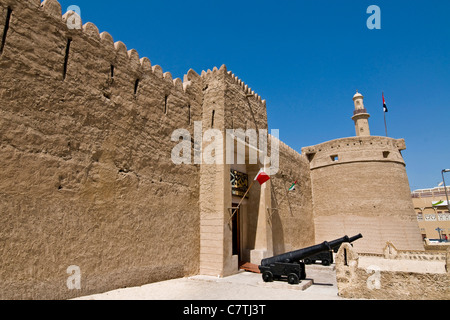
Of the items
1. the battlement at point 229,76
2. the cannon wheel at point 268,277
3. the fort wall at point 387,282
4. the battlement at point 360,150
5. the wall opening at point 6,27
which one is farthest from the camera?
the battlement at point 360,150

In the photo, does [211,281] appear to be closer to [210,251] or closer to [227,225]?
[210,251]

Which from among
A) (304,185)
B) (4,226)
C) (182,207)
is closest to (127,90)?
(182,207)

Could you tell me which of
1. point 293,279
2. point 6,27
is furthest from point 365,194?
point 6,27

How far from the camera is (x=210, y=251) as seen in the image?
27.4 ft

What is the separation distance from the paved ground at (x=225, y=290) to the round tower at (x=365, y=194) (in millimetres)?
10091

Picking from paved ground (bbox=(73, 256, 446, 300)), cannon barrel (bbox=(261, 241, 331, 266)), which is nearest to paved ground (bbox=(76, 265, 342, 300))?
paved ground (bbox=(73, 256, 446, 300))

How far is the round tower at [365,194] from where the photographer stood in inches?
646

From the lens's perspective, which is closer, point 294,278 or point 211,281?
point 294,278

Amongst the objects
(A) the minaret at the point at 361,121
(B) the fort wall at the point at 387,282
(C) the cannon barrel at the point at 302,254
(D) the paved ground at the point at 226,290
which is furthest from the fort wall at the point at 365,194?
(B) the fort wall at the point at 387,282

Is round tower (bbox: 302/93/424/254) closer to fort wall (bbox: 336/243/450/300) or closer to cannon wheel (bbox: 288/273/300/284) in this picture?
fort wall (bbox: 336/243/450/300)

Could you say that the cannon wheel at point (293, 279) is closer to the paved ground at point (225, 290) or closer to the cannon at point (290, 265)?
the cannon at point (290, 265)

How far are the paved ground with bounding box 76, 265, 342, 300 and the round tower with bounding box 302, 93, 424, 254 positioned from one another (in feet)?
33.1

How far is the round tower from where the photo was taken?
53.8 feet
